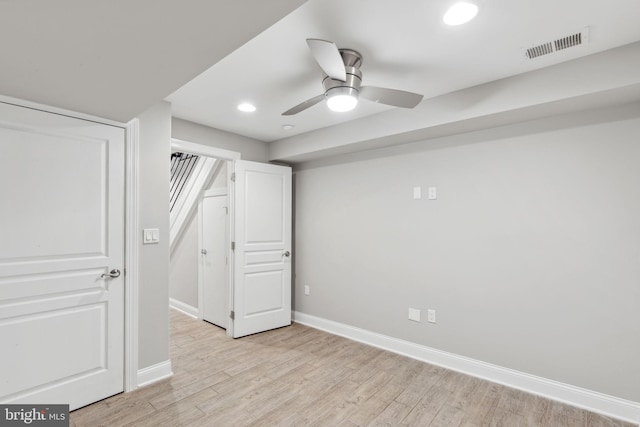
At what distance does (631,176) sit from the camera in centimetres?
214

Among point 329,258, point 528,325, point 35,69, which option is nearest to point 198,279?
point 329,258

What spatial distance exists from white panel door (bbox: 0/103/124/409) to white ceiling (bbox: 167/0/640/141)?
906 millimetres

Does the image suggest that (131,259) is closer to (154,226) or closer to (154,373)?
(154,226)

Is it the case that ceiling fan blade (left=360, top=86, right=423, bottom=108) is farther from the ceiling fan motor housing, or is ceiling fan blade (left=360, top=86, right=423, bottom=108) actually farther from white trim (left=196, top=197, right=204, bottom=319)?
white trim (left=196, top=197, right=204, bottom=319)

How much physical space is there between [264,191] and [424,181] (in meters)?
1.91

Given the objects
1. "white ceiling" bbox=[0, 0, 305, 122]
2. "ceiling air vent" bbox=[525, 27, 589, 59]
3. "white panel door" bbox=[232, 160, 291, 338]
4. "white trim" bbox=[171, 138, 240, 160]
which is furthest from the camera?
"white panel door" bbox=[232, 160, 291, 338]

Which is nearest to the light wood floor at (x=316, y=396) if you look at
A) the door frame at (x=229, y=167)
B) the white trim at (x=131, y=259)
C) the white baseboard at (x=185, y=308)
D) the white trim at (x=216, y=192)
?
the white trim at (x=131, y=259)

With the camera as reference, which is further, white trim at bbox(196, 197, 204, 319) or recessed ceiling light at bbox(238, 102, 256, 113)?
white trim at bbox(196, 197, 204, 319)

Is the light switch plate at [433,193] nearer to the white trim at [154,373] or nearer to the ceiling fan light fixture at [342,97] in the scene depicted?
the ceiling fan light fixture at [342,97]

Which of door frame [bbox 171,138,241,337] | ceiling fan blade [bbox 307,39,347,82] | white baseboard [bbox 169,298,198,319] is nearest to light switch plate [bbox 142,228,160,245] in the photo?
door frame [bbox 171,138,241,337]

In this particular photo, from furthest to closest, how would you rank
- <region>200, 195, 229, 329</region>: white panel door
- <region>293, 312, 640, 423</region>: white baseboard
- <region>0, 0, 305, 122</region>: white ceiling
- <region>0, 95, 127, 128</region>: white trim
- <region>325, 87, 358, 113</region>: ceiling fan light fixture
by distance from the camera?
<region>200, 195, 229, 329</region>: white panel door, <region>293, 312, 640, 423</region>: white baseboard, <region>325, 87, 358, 113</region>: ceiling fan light fixture, <region>0, 95, 127, 128</region>: white trim, <region>0, 0, 305, 122</region>: white ceiling

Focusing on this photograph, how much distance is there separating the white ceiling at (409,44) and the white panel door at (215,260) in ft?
5.47

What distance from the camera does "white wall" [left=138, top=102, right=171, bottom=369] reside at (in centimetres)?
253

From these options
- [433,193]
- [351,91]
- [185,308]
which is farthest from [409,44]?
[185,308]
